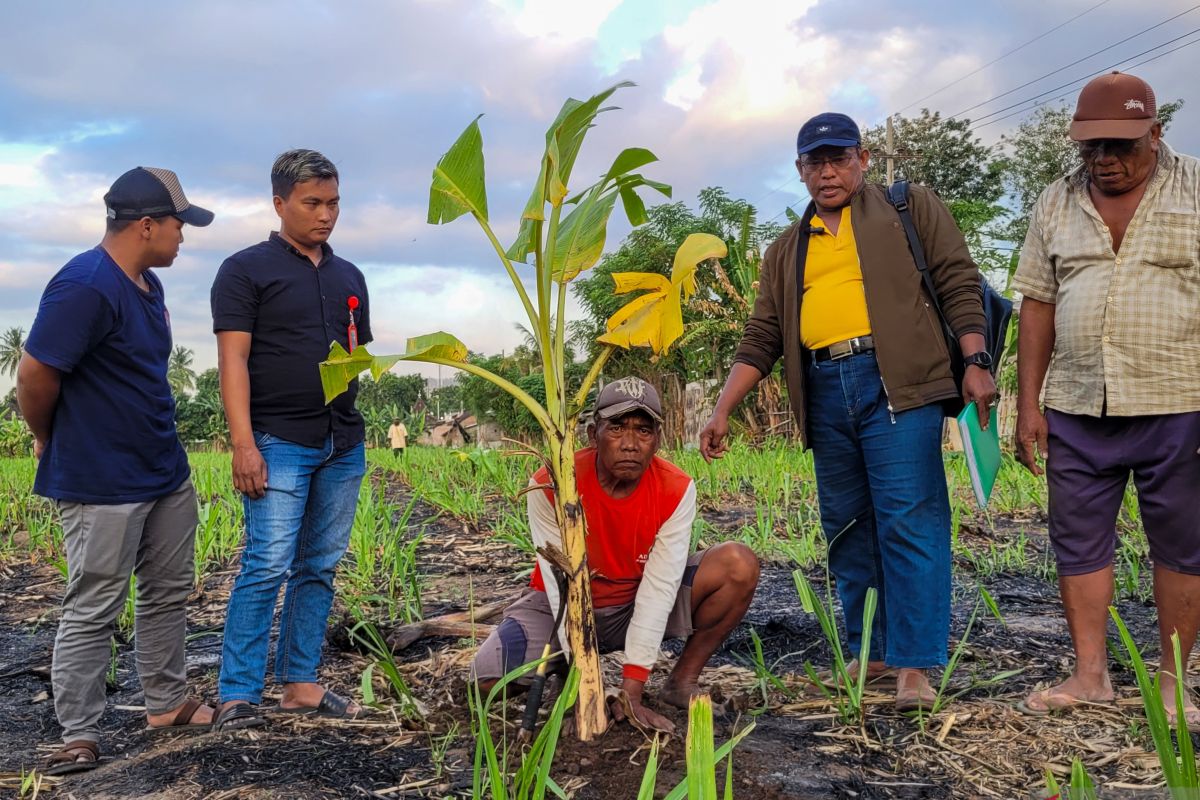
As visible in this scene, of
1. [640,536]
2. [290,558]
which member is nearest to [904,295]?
[640,536]

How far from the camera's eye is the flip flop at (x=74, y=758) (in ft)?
7.89

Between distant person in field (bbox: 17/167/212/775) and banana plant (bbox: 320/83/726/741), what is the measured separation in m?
0.86

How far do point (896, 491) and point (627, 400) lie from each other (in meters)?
0.84

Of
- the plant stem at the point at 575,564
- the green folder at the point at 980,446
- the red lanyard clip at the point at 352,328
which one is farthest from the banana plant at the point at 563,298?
the green folder at the point at 980,446

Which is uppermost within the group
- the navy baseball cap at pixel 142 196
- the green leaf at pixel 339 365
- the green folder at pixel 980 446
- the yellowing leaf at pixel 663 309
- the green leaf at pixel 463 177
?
the navy baseball cap at pixel 142 196

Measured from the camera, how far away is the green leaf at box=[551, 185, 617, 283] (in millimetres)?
2180

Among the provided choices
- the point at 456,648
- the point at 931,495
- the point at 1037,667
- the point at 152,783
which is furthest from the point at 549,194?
the point at 1037,667

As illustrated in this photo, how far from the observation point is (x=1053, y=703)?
99.3 inches

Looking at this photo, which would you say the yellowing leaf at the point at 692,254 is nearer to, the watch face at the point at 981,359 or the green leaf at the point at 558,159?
the green leaf at the point at 558,159

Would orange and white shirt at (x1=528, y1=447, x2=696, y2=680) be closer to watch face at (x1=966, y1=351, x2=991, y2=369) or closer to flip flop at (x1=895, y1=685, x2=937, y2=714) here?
Result: flip flop at (x1=895, y1=685, x2=937, y2=714)

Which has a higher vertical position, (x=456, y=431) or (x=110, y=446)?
(x=110, y=446)

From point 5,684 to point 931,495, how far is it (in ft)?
10.1

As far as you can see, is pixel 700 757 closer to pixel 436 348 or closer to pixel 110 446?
pixel 436 348

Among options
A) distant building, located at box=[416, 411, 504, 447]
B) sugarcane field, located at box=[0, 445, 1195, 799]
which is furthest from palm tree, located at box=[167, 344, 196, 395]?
sugarcane field, located at box=[0, 445, 1195, 799]
